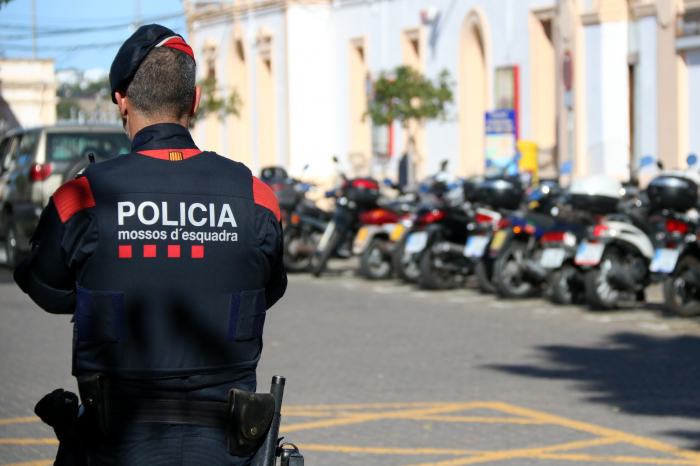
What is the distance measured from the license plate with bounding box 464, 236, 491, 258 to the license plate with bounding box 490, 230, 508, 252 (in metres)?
0.13

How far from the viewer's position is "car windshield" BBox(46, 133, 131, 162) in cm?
1477

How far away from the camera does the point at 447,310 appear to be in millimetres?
12039

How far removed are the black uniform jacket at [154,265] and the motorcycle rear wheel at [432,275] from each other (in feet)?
35.9

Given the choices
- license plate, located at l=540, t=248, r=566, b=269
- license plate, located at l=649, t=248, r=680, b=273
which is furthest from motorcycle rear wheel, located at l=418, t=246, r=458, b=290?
license plate, located at l=649, t=248, r=680, b=273

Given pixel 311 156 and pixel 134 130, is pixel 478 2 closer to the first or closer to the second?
pixel 311 156

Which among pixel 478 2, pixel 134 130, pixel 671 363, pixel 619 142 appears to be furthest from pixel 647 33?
pixel 134 130

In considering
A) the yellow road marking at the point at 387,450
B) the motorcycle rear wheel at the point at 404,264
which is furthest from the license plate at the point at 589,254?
the yellow road marking at the point at 387,450

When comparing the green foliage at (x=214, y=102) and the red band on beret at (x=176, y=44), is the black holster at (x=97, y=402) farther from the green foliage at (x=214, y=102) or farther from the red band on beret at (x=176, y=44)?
the green foliage at (x=214, y=102)

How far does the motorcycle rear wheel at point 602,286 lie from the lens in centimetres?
1145

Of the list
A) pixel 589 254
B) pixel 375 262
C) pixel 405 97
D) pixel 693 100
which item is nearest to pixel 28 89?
pixel 405 97

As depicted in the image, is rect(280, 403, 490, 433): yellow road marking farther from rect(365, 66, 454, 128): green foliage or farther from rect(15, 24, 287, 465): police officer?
rect(365, 66, 454, 128): green foliage

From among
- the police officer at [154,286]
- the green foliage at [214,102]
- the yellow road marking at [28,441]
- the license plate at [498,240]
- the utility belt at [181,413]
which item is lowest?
the yellow road marking at [28,441]

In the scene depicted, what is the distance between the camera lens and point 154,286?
258 cm

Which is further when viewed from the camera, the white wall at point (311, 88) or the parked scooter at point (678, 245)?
the white wall at point (311, 88)
